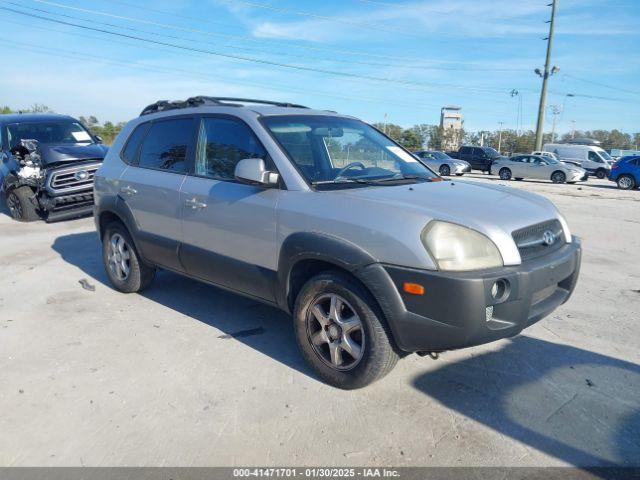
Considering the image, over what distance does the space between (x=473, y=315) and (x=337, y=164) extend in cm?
172

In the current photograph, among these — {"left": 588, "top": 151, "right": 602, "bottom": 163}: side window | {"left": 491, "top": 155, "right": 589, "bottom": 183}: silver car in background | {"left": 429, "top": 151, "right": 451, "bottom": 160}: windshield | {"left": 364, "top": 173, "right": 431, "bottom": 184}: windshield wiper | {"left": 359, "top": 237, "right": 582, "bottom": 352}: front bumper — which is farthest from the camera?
{"left": 588, "top": 151, "right": 602, "bottom": 163}: side window

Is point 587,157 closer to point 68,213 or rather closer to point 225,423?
point 68,213

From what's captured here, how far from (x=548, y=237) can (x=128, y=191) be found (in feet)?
12.5

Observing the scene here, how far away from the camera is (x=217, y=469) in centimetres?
263

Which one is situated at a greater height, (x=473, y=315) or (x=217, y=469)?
(x=473, y=315)

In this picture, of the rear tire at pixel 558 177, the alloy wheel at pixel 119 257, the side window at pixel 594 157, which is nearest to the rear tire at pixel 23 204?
the alloy wheel at pixel 119 257

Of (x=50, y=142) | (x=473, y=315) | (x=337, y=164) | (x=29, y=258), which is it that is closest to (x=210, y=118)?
(x=337, y=164)

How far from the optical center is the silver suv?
2.88 m

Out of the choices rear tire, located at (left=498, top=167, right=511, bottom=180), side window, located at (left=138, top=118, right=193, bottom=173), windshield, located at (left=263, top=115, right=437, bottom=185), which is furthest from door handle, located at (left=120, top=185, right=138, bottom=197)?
rear tire, located at (left=498, top=167, right=511, bottom=180)

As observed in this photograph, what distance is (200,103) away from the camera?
4582 millimetres

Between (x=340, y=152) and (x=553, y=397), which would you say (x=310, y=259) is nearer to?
(x=340, y=152)

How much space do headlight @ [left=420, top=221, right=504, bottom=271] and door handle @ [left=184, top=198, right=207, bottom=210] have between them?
200 centimetres

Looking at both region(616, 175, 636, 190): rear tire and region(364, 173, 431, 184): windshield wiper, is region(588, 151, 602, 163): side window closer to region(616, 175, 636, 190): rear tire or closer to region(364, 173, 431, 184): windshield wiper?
region(616, 175, 636, 190): rear tire

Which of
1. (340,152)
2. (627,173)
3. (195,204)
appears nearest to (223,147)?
(195,204)
